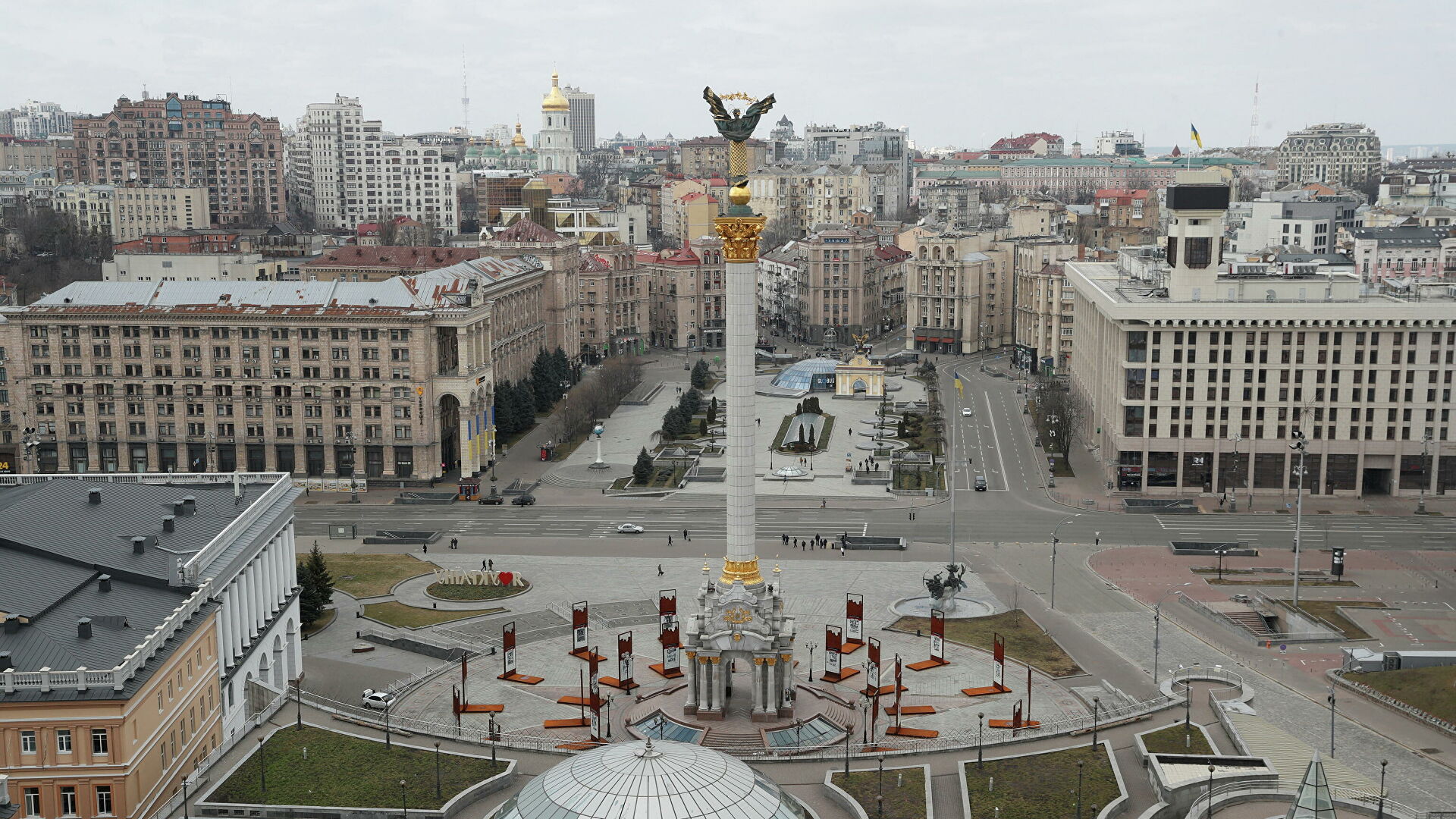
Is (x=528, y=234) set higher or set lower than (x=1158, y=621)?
higher

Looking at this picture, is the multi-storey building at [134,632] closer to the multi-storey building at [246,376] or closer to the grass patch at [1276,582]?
the multi-storey building at [246,376]

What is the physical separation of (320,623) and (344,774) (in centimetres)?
3022

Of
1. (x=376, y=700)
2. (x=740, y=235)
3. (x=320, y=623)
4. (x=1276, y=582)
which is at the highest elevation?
(x=740, y=235)

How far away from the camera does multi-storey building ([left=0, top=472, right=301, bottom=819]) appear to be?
197 ft

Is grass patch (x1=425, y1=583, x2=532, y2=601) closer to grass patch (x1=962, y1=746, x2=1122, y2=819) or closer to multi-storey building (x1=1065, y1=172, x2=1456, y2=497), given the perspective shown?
grass patch (x1=962, y1=746, x2=1122, y2=819)

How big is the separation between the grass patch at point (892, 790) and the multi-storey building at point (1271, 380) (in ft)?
221

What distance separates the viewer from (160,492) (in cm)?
8456

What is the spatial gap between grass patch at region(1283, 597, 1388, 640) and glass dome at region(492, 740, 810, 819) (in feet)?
167

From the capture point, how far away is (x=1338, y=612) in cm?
9562

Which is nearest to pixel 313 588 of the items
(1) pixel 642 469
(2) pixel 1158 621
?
(1) pixel 642 469

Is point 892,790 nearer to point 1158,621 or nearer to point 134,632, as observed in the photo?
point 1158,621

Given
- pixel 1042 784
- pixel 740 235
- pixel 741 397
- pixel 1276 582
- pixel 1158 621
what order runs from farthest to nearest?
pixel 1276 582 → pixel 1158 621 → pixel 741 397 → pixel 740 235 → pixel 1042 784

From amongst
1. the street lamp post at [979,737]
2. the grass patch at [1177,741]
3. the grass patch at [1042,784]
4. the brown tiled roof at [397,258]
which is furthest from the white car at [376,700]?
the brown tiled roof at [397,258]

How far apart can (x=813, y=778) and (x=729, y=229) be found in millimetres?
27893
